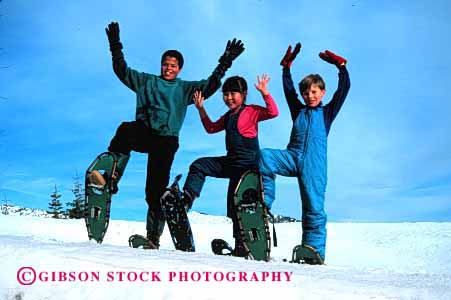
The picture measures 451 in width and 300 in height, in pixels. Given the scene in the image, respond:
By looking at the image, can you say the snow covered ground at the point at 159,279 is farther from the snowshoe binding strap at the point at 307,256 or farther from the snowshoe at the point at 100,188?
the snowshoe at the point at 100,188

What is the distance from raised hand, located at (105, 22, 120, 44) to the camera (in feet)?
21.0

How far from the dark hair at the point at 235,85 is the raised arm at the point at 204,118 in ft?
0.90

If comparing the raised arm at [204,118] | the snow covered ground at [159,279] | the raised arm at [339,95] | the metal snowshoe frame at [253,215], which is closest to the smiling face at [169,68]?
the raised arm at [204,118]

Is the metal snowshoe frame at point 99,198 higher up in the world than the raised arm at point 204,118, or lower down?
lower down

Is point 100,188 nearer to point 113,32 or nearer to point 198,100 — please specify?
point 198,100

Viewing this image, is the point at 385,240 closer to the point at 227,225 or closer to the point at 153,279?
the point at 227,225

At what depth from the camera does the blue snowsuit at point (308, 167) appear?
5.69m

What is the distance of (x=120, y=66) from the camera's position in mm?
6367

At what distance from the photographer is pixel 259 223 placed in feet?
18.0

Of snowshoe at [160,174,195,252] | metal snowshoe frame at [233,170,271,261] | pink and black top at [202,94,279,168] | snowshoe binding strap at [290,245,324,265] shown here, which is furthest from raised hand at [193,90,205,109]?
snowshoe binding strap at [290,245,324,265]

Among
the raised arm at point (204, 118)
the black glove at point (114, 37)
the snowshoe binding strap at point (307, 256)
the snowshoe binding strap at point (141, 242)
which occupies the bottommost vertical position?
the snowshoe binding strap at point (307, 256)

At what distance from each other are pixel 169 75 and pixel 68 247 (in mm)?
2467
